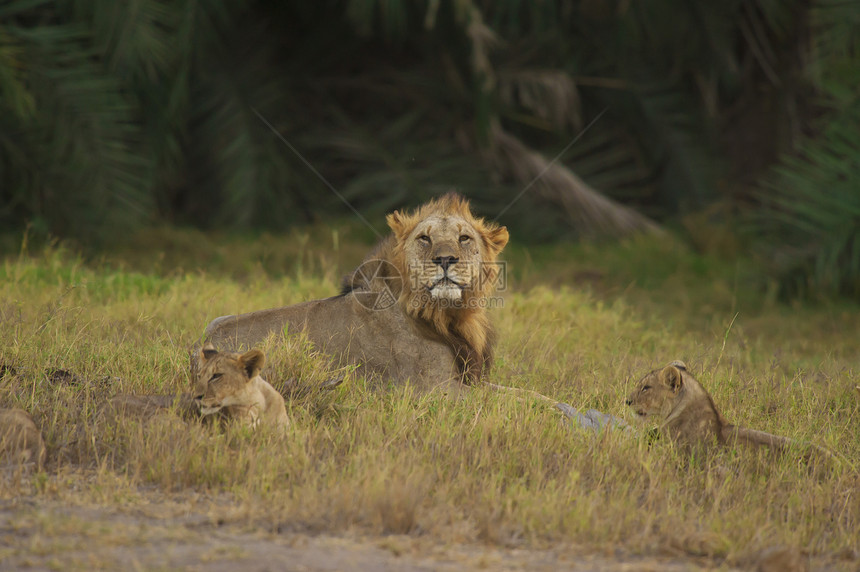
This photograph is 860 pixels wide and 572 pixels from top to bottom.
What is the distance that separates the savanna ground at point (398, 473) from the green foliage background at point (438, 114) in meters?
4.18

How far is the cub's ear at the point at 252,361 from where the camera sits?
486cm

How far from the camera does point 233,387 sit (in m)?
4.94

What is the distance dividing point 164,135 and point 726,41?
8.47 m

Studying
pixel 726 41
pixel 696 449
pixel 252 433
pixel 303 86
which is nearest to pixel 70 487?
pixel 252 433

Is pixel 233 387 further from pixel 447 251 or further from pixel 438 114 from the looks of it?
pixel 438 114

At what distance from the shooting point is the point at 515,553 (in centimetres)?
400

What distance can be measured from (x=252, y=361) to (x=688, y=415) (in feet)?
7.76

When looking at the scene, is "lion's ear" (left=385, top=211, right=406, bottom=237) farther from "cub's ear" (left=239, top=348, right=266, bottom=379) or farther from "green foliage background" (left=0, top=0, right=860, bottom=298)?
"green foliage background" (left=0, top=0, right=860, bottom=298)

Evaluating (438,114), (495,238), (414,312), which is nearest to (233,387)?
(414,312)

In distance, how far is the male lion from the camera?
238 inches

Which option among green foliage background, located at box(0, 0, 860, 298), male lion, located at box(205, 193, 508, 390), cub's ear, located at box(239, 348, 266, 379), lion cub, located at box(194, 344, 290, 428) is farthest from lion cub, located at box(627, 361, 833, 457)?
green foliage background, located at box(0, 0, 860, 298)

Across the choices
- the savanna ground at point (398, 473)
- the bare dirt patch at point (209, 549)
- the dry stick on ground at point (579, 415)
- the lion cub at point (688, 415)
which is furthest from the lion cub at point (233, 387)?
the lion cub at point (688, 415)

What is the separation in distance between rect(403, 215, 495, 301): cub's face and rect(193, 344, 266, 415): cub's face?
1439 millimetres

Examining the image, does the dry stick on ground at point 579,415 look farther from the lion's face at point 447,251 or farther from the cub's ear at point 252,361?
the cub's ear at point 252,361
